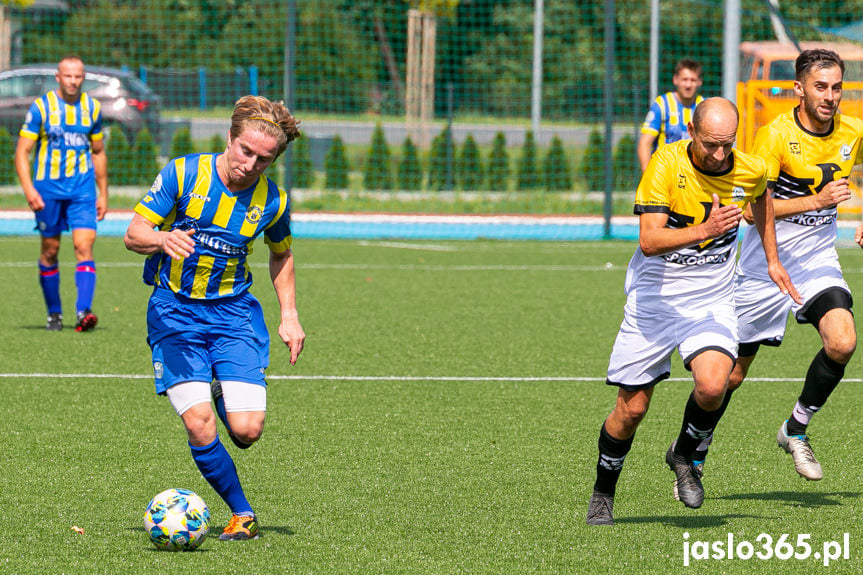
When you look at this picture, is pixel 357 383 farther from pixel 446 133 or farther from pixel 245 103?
pixel 446 133

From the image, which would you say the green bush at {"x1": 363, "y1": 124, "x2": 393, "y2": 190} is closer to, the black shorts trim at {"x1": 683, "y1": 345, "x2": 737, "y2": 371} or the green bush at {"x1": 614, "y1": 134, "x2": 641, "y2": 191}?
the green bush at {"x1": 614, "y1": 134, "x2": 641, "y2": 191}

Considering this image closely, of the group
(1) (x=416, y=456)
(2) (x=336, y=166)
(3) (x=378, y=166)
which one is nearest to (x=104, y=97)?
(2) (x=336, y=166)

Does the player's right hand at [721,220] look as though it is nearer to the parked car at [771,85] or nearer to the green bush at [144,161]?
the parked car at [771,85]

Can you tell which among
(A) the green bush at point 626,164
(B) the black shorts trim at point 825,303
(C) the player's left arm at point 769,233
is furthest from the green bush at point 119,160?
(C) the player's left arm at point 769,233

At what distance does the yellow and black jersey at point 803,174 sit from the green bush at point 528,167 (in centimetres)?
1547

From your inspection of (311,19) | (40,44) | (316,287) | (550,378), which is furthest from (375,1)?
(550,378)

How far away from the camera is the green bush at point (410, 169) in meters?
21.4

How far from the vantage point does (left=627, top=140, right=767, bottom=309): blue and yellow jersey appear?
5.11 metres

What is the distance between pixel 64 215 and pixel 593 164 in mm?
12774

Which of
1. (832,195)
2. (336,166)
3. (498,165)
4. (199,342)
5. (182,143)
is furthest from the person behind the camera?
(498,165)

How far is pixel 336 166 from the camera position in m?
22.0

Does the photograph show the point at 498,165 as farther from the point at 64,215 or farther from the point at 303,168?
the point at 64,215

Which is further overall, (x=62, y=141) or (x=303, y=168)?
(x=303, y=168)

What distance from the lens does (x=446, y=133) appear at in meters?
21.9
